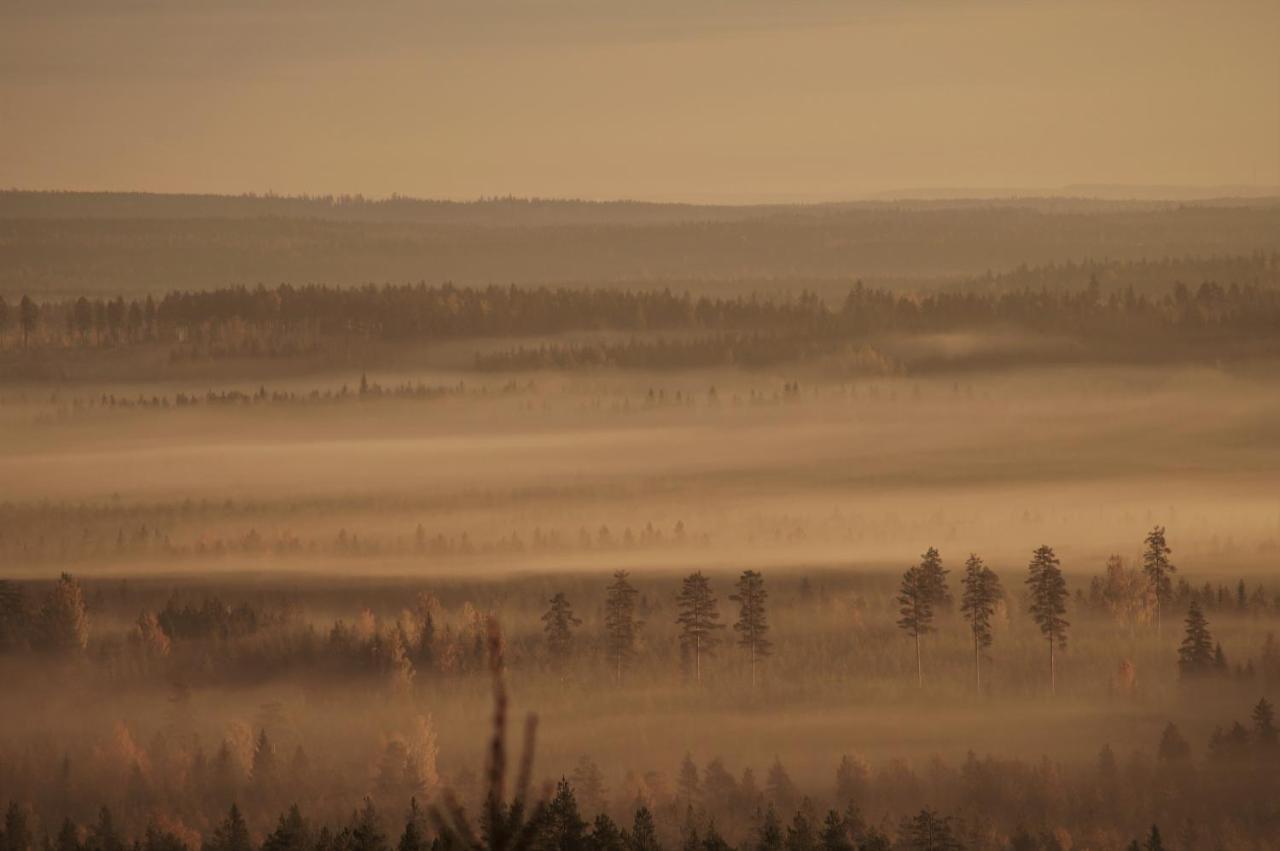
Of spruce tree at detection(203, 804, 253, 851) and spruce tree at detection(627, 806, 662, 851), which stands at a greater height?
spruce tree at detection(627, 806, 662, 851)

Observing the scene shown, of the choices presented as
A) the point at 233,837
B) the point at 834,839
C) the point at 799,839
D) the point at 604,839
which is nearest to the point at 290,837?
the point at 233,837

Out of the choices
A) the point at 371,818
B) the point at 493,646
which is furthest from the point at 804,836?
the point at 493,646

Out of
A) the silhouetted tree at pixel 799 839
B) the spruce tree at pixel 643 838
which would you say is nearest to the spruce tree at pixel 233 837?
the spruce tree at pixel 643 838

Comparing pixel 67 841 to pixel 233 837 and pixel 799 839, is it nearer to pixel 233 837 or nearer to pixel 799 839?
pixel 233 837

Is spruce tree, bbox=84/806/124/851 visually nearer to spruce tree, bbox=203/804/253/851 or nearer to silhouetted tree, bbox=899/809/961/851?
spruce tree, bbox=203/804/253/851

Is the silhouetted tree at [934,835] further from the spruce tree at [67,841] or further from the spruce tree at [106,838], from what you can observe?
the spruce tree at [67,841]

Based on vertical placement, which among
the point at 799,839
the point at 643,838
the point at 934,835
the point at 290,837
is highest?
the point at 643,838

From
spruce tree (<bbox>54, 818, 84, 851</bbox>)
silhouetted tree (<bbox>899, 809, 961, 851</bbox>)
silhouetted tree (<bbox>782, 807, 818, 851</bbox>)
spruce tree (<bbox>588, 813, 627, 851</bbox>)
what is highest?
spruce tree (<bbox>588, 813, 627, 851</bbox>)

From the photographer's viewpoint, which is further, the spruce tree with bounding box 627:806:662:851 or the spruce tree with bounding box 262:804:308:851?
the spruce tree with bounding box 262:804:308:851

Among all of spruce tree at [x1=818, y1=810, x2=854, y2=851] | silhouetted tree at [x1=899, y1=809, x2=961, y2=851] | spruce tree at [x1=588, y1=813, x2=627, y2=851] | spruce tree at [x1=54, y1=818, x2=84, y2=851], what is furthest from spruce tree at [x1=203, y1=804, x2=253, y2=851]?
silhouetted tree at [x1=899, y1=809, x2=961, y2=851]

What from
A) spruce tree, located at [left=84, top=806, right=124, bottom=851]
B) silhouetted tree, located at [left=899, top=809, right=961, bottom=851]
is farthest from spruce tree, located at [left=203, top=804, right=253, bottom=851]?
silhouetted tree, located at [left=899, top=809, right=961, bottom=851]

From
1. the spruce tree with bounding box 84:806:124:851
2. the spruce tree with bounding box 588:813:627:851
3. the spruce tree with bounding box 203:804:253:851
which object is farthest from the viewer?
the spruce tree with bounding box 203:804:253:851

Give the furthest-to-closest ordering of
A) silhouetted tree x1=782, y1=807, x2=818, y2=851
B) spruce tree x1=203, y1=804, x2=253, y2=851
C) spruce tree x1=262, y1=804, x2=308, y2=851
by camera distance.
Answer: spruce tree x1=203, y1=804, x2=253, y2=851
spruce tree x1=262, y1=804, x2=308, y2=851
silhouetted tree x1=782, y1=807, x2=818, y2=851

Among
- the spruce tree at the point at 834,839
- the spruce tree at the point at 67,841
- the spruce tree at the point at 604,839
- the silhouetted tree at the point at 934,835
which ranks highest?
the spruce tree at the point at 604,839
